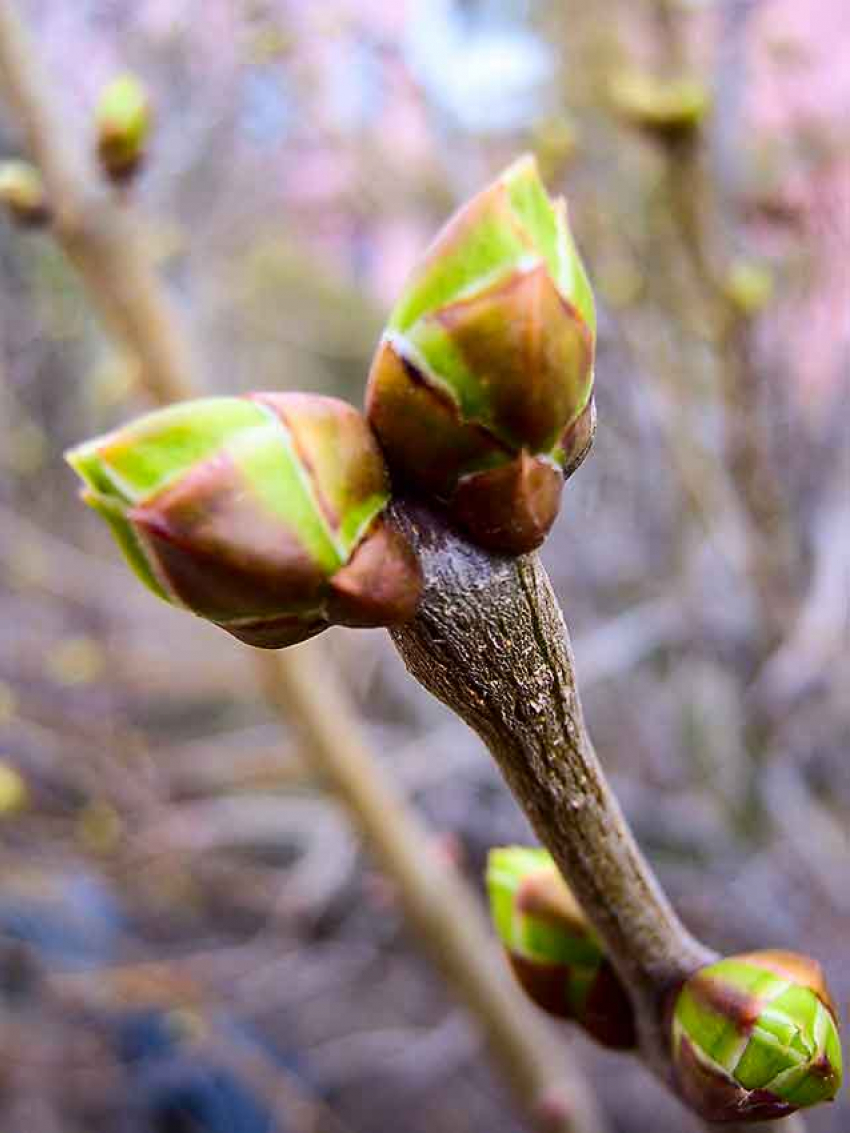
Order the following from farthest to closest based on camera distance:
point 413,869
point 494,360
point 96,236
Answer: point 413,869 → point 96,236 → point 494,360

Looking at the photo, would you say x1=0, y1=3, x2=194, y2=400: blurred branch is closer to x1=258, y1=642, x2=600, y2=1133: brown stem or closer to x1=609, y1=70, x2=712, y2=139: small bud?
x1=258, y1=642, x2=600, y2=1133: brown stem

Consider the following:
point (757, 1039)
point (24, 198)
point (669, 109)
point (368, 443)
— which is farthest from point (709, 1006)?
point (669, 109)

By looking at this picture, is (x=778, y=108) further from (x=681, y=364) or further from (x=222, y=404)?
(x=222, y=404)

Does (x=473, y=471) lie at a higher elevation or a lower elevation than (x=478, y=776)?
higher

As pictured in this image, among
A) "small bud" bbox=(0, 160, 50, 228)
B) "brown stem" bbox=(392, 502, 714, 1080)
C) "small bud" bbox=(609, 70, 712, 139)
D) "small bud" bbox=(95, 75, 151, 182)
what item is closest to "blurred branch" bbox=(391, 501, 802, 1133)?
"brown stem" bbox=(392, 502, 714, 1080)

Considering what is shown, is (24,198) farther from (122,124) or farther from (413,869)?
(413,869)

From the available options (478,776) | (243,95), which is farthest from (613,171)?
(478,776)
